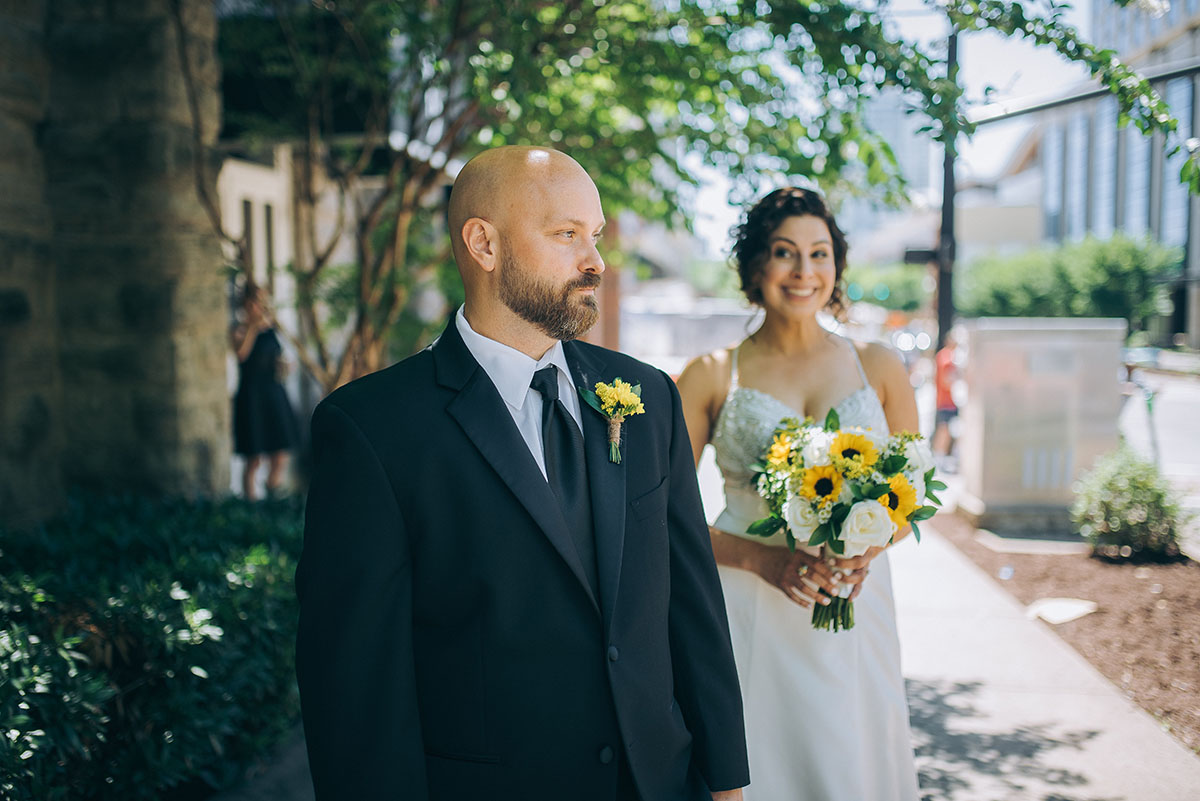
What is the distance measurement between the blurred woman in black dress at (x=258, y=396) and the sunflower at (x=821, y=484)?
674cm

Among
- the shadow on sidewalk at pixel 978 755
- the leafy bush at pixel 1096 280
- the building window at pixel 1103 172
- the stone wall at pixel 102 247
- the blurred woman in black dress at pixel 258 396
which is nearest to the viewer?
the shadow on sidewalk at pixel 978 755

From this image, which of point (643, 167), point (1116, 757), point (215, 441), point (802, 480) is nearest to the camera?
point (802, 480)

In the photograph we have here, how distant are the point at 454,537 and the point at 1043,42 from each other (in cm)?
324

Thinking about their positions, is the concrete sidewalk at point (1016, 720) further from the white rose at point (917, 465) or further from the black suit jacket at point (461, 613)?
the black suit jacket at point (461, 613)

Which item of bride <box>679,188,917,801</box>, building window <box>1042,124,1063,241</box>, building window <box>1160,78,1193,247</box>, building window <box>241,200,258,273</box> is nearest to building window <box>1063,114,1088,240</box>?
building window <box>1042,124,1063,241</box>

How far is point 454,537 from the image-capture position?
6.05 ft

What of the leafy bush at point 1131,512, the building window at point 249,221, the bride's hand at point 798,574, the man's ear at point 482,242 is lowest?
the leafy bush at point 1131,512

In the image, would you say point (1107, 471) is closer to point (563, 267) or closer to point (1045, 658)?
point (1045, 658)

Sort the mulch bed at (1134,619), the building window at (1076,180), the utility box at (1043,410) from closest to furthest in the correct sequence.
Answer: the mulch bed at (1134,619)
the utility box at (1043,410)
the building window at (1076,180)

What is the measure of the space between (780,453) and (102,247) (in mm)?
4061

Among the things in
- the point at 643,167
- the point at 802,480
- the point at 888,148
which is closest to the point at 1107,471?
the point at 888,148

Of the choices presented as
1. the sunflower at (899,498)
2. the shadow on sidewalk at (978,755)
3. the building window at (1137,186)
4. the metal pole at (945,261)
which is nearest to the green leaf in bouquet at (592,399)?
the sunflower at (899,498)

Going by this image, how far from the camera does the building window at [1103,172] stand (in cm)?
6231

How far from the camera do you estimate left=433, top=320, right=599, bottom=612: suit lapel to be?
184 centimetres
